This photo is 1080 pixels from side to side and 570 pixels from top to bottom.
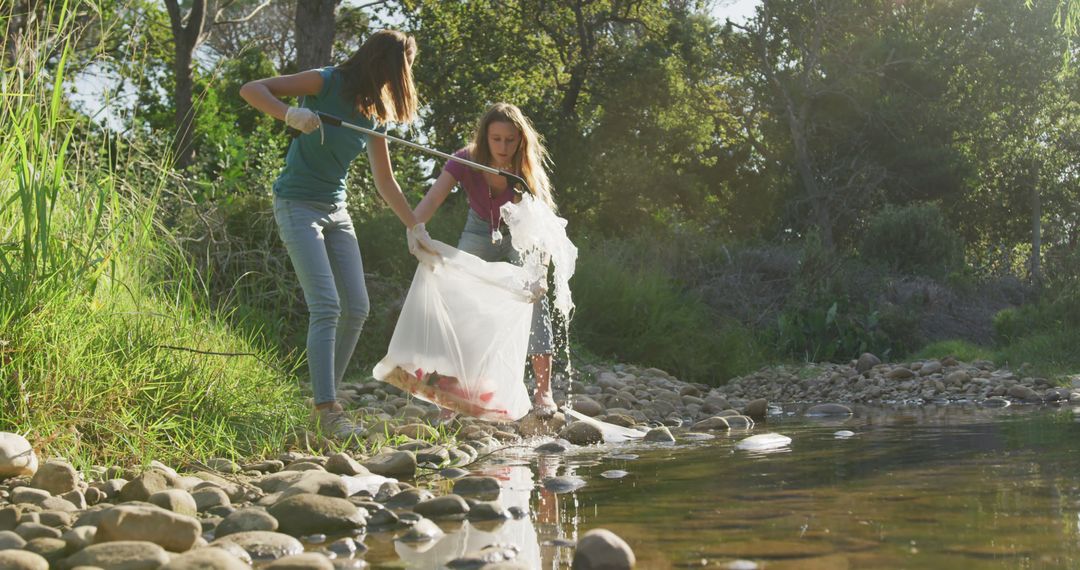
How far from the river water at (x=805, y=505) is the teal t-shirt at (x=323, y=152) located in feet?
4.74

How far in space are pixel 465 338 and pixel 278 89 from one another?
144 centimetres

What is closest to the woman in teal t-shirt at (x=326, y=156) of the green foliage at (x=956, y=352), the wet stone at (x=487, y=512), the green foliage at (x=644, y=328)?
the wet stone at (x=487, y=512)

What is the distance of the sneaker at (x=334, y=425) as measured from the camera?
494 centimetres

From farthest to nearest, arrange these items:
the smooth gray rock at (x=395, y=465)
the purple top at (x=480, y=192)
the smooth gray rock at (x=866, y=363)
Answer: the smooth gray rock at (x=866, y=363)
the purple top at (x=480, y=192)
the smooth gray rock at (x=395, y=465)

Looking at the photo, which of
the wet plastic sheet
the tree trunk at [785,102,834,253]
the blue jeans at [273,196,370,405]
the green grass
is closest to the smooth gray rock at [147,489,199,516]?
the green grass


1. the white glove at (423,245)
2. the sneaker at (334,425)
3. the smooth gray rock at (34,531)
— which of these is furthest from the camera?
the white glove at (423,245)

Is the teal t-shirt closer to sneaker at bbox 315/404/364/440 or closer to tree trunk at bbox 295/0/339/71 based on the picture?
sneaker at bbox 315/404/364/440

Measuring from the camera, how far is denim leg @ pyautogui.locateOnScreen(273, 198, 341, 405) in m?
4.81

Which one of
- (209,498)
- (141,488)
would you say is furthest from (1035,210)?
(141,488)

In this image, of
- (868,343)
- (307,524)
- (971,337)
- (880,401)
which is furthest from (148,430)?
(971,337)

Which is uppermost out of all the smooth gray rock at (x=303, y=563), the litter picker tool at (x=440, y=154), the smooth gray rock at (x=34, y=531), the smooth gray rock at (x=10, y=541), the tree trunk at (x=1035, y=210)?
the tree trunk at (x=1035, y=210)

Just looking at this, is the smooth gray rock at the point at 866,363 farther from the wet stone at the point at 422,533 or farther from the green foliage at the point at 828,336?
the wet stone at the point at 422,533

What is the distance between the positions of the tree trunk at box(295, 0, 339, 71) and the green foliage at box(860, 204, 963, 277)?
30.5 ft

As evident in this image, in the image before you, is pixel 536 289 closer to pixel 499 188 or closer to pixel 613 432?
pixel 499 188
